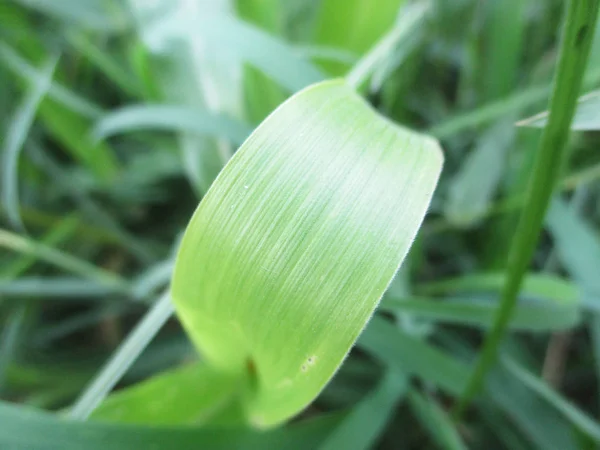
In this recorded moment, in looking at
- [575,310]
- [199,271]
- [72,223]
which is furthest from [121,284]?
[575,310]

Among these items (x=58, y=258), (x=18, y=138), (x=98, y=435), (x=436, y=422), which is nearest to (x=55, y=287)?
(x=58, y=258)

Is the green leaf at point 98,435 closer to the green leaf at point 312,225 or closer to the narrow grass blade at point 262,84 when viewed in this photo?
the green leaf at point 312,225

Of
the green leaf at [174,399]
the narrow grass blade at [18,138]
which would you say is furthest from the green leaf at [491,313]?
the narrow grass blade at [18,138]

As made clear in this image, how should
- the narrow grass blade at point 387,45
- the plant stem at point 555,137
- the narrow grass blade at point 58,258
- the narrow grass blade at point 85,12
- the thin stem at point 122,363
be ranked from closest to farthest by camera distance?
the plant stem at point 555,137 → the thin stem at point 122,363 → the narrow grass blade at point 387,45 → the narrow grass blade at point 58,258 → the narrow grass blade at point 85,12

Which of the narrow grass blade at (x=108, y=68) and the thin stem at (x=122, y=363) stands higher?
the narrow grass blade at (x=108, y=68)

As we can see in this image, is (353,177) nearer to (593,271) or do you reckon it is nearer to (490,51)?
(593,271)

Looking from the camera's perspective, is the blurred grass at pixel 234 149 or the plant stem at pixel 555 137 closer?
the plant stem at pixel 555 137

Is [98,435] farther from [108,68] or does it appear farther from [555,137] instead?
[108,68]

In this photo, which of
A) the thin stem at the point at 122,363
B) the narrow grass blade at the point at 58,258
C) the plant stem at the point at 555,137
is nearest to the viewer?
the plant stem at the point at 555,137
